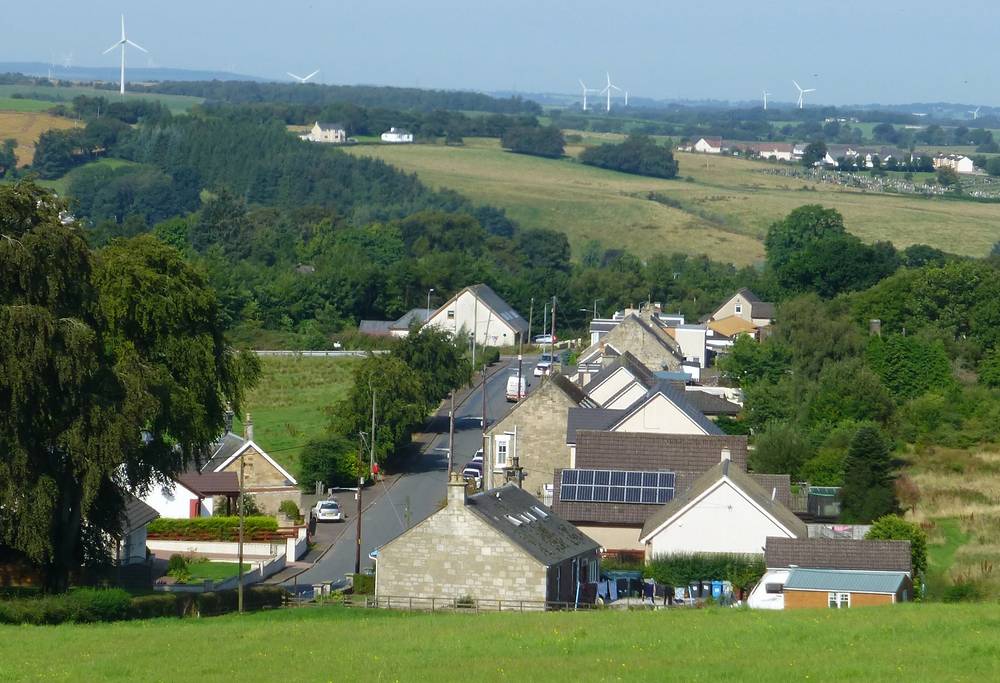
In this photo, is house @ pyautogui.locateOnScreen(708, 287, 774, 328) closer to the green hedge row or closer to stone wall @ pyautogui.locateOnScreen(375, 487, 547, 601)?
stone wall @ pyautogui.locateOnScreen(375, 487, 547, 601)

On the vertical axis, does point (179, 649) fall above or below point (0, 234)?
below

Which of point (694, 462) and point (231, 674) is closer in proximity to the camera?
point (231, 674)

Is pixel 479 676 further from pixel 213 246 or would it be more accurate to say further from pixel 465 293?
pixel 213 246

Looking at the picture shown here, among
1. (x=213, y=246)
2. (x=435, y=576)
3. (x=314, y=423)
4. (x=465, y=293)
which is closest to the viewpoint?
(x=435, y=576)

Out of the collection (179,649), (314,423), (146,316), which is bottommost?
(314,423)

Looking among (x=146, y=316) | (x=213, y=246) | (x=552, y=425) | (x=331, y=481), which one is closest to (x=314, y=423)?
(x=331, y=481)

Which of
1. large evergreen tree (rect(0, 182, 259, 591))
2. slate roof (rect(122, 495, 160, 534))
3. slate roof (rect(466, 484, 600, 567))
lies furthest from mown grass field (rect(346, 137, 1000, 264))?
large evergreen tree (rect(0, 182, 259, 591))

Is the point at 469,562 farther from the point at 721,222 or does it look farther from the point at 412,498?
the point at 721,222
